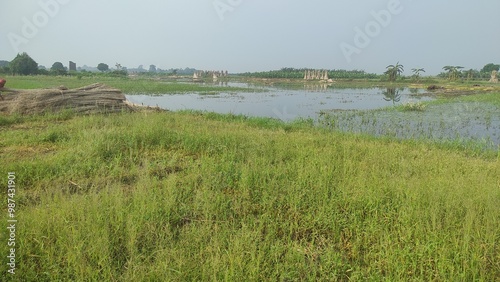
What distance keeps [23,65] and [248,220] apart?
2130 inches

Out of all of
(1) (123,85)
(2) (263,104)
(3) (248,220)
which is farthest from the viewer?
(1) (123,85)

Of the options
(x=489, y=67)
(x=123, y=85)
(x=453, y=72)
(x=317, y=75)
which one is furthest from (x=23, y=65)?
→ (x=489, y=67)

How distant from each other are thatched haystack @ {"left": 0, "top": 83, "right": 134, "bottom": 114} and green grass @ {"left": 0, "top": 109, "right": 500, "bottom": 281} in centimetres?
430

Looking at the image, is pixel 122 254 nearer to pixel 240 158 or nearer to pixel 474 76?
pixel 240 158

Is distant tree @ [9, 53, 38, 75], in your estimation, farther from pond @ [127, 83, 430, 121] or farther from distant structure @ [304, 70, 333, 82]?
distant structure @ [304, 70, 333, 82]

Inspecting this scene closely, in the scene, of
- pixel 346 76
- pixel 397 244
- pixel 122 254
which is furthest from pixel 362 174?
pixel 346 76

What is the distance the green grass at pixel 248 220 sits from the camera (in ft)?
6.85

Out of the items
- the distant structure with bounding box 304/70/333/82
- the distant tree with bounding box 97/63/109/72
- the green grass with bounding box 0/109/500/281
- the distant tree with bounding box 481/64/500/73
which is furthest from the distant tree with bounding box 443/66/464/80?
the distant tree with bounding box 97/63/109/72

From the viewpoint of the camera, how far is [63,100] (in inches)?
339

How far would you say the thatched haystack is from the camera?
8.12 metres

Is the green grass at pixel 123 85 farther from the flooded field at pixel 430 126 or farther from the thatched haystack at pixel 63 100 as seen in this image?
the flooded field at pixel 430 126

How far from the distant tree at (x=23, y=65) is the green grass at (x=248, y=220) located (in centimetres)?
4966

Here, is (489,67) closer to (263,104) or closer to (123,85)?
(263,104)

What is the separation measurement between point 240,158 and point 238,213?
6.25ft
